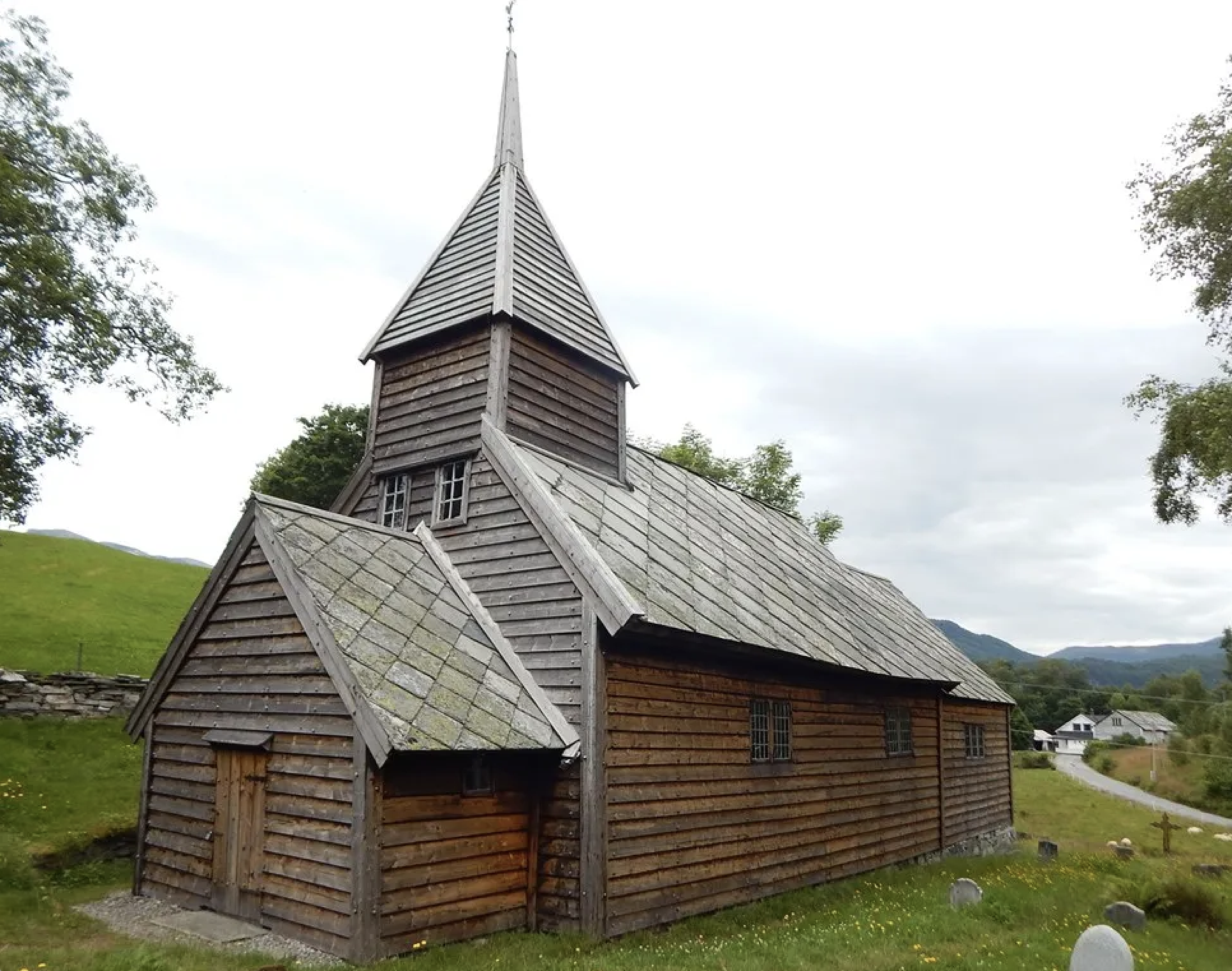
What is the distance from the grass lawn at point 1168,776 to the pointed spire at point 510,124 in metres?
50.9

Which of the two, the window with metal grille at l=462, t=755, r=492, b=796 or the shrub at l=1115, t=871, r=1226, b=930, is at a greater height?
the window with metal grille at l=462, t=755, r=492, b=796

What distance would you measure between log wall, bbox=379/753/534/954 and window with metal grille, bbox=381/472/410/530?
508cm

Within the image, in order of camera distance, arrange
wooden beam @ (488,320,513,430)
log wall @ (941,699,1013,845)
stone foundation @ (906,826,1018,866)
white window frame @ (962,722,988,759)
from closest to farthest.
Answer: wooden beam @ (488,320,513,430) → stone foundation @ (906,826,1018,866) → log wall @ (941,699,1013,845) → white window frame @ (962,722,988,759)

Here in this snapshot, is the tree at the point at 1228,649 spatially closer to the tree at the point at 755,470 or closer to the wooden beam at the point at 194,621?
the tree at the point at 755,470

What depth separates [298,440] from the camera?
123 feet

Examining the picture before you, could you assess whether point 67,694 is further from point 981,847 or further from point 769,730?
point 981,847

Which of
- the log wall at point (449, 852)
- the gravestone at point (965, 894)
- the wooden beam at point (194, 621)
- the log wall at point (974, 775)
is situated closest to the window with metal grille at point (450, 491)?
the wooden beam at point (194, 621)

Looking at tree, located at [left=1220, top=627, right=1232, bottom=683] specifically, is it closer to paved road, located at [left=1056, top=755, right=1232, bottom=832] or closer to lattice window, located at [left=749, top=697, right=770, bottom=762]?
paved road, located at [left=1056, top=755, right=1232, bottom=832]

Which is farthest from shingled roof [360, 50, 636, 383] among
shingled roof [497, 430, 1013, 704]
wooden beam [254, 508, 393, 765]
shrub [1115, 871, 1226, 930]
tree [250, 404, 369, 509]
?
tree [250, 404, 369, 509]

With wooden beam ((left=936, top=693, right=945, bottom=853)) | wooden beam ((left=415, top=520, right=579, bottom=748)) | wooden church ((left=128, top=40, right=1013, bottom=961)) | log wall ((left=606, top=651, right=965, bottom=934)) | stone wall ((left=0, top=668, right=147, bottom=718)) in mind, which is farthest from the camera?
wooden beam ((left=936, top=693, right=945, bottom=853))

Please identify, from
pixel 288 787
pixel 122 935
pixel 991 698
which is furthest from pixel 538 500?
→ pixel 991 698

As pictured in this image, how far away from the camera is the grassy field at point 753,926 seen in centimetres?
927

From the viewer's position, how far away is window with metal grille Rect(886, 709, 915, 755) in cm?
1867

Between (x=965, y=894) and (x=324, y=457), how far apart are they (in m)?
30.5
